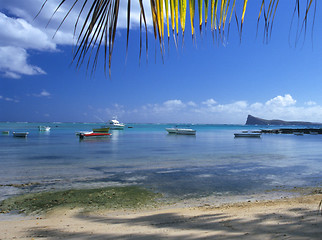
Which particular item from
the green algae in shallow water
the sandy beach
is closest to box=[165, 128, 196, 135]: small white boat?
the green algae in shallow water

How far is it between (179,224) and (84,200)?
4.05 meters

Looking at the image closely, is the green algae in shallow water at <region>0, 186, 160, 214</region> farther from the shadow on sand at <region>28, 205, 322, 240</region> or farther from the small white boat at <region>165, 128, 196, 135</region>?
the small white boat at <region>165, 128, 196, 135</region>

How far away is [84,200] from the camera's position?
7891 mm

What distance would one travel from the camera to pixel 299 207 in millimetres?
6211

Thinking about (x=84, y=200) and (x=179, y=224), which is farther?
(x=84, y=200)

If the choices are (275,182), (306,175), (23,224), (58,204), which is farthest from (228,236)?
(306,175)

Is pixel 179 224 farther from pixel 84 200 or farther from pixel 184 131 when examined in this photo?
pixel 184 131

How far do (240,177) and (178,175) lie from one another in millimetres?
3020

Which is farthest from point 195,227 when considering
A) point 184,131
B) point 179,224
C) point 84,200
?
point 184,131

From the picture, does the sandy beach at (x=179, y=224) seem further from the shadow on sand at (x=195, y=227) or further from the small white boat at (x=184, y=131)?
the small white boat at (x=184, y=131)

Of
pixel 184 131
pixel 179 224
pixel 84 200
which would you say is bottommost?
pixel 84 200

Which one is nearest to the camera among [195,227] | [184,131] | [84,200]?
[195,227]

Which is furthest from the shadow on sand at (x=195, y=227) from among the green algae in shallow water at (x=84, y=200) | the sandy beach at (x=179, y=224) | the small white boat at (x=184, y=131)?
the small white boat at (x=184, y=131)

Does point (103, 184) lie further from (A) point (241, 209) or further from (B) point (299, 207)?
(B) point (299, 207)
